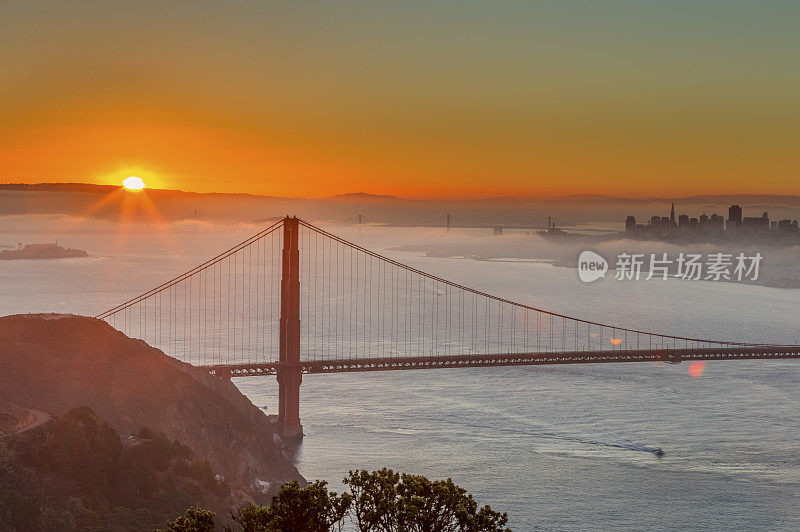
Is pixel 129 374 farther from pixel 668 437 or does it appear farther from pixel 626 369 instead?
pixel 626 369

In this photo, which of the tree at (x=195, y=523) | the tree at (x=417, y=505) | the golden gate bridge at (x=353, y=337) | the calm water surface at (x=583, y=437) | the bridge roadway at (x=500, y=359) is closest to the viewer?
the tree at (x=195, y=523)

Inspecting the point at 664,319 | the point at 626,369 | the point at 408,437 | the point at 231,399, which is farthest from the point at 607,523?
the point at 664,319

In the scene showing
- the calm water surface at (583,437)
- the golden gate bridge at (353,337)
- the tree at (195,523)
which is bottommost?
the calm water surface at (583,437)

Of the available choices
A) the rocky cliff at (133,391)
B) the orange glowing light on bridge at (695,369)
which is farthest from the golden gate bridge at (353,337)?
the rocky cliff at (133,391)

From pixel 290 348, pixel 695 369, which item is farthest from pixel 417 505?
pixel 695 369

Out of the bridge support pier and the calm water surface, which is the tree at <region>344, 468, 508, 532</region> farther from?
the bridge support pier

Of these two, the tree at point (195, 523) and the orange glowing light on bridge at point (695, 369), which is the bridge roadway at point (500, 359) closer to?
the orange glowing light on bridge at point (695, 369)
